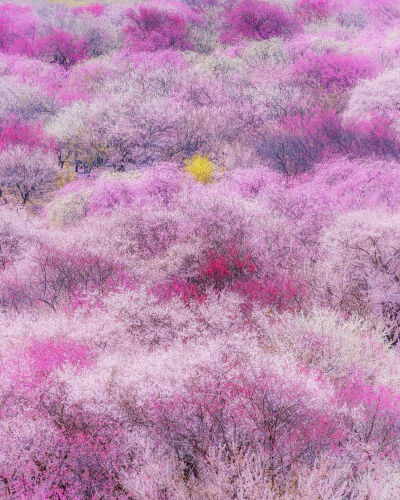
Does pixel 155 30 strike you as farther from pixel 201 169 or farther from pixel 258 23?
pixel 201 169

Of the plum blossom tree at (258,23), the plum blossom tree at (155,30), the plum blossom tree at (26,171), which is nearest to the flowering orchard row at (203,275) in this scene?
the plum blossom tree at (26,171)

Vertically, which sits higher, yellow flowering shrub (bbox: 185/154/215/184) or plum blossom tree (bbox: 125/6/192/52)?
plum blossom tree (bbox: 125/6/192/52)

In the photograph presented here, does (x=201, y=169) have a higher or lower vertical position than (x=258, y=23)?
lower

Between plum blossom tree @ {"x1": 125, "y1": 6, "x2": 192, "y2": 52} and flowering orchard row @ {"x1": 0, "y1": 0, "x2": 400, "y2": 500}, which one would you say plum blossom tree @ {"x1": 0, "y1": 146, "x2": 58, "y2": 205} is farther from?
plum blossom tree @ {"x1": 125, "y1": 6, "x2": 192, "y2": 52}

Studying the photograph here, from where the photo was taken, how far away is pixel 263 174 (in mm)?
28391

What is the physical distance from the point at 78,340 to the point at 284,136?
23318 mm

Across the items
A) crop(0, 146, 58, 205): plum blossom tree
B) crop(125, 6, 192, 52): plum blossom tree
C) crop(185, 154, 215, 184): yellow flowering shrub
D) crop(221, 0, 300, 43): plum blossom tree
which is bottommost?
crop(0, 146, 58, 205): plum blossom tree

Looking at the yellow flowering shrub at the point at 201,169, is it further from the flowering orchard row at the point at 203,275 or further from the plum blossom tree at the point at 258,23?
the plum blossom tree at the point at 258,23

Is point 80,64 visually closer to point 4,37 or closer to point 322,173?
point 4,37

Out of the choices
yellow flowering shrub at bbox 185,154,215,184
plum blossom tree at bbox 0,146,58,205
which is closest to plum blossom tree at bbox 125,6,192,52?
plum blossom tree at bbox 0,146,58,205

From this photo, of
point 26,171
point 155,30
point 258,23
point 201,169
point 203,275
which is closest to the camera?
point 203,275

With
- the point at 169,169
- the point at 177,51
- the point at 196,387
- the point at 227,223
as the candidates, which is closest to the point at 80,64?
the point at 177,51

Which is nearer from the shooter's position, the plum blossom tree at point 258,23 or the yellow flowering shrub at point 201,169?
the yellow flowering shrub at point 201,169

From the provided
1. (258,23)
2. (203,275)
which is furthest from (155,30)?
(203,275)
